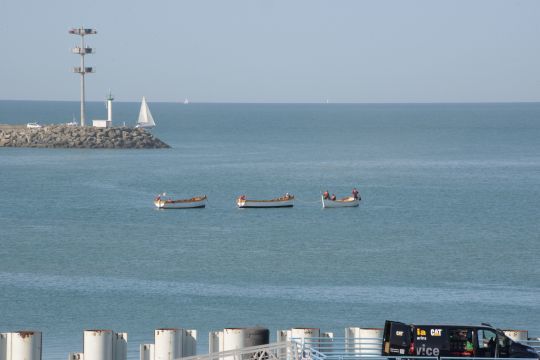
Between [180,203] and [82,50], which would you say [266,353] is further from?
[82,50]

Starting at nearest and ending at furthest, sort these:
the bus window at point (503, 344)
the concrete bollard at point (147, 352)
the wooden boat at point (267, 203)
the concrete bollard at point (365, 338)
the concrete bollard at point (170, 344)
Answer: the concrete bollard at point (170, 344) < the concrete bollard at point (147, 352) < the bus window at point (503, 344) < the concrete bollard at point (365, 338) < the wooden boat at point (267, 203)

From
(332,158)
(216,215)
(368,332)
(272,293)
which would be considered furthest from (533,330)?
(332,158)

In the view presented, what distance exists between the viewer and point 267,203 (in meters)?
103

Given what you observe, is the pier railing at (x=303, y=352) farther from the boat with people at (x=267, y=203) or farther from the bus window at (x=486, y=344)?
the boat with people at (x=267, y=203)

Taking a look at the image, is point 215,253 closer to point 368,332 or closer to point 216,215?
point 216,215

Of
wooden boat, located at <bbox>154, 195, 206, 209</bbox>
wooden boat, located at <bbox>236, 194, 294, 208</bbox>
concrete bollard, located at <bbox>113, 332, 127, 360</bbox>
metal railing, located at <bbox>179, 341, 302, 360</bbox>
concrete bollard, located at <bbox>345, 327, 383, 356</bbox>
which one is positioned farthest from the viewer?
wooden boat, located at <bbox>236, 194, 294, 208</bbox>

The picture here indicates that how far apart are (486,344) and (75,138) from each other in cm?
16489

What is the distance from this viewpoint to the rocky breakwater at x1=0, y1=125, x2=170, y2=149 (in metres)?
181

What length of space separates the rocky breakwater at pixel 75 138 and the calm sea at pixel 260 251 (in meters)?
33.0

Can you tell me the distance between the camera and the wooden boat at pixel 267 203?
3996 inches

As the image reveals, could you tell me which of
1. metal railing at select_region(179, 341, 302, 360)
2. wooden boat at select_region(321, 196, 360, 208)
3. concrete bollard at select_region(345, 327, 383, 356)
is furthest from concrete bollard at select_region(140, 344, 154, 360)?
wooden boat at select_region(321, 196, 360, 208)

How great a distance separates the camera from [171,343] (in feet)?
60.5

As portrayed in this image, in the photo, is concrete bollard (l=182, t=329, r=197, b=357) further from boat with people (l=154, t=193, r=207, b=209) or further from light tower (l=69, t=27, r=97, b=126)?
light tower (l=69, t=27, r=97, b=126)

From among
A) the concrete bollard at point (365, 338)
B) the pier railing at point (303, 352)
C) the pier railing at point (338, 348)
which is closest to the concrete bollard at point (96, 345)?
the pier railing at point (303, 352)
